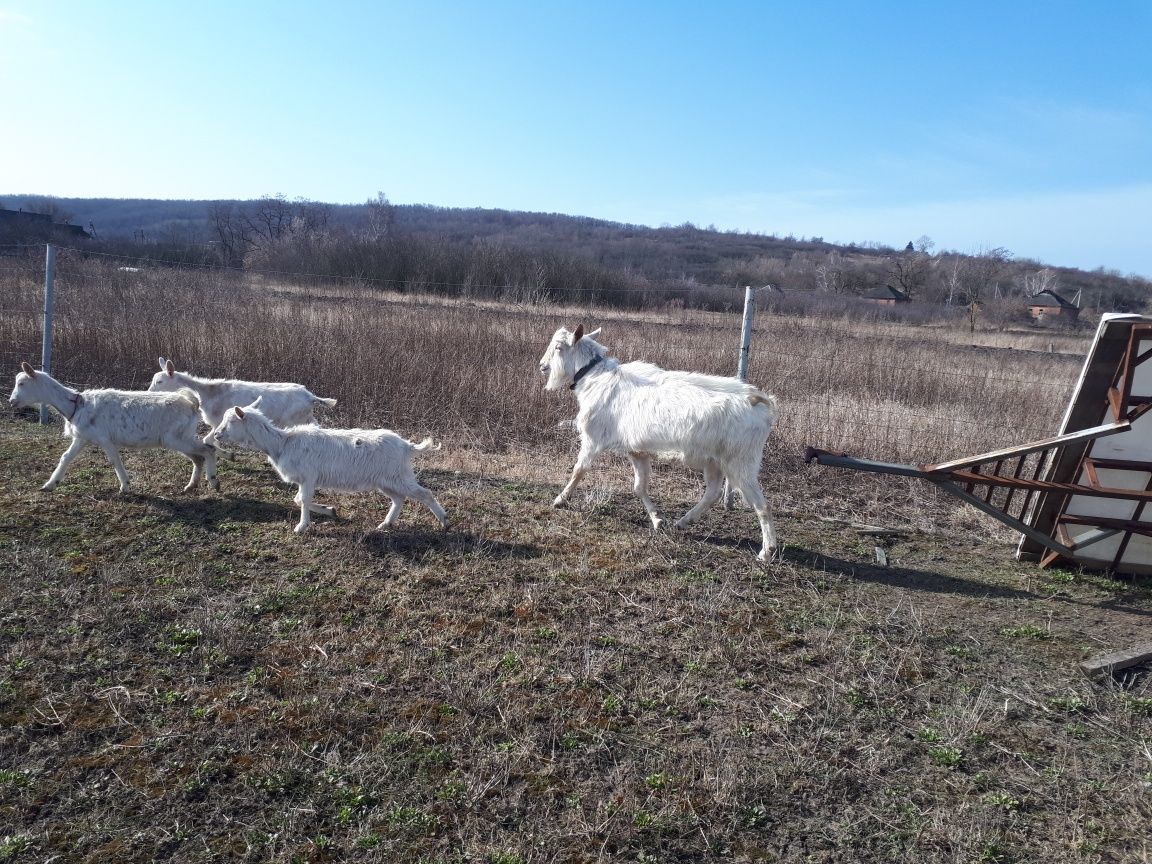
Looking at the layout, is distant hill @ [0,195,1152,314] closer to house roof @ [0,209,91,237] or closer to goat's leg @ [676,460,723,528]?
house roof @ [0,209,91,237]

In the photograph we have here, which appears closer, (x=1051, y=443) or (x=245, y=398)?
(x=1051, y=443)

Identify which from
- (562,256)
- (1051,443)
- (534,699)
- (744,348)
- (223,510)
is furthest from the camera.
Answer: (562,256)

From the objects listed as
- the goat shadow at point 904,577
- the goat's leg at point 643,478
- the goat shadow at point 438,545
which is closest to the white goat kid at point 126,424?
the goat shadow at point 438,545

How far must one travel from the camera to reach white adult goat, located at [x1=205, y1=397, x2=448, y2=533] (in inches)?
251

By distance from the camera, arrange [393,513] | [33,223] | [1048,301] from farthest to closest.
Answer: [33,223] → [1048,301] → [393,513]

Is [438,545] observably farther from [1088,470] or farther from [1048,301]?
[1048,301]

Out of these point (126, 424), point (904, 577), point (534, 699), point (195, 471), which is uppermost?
point (126, 424)

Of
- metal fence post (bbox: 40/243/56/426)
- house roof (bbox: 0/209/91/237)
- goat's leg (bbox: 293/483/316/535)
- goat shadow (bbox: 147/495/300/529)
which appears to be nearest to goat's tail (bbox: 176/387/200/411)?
goat shadow (bbox: 147/495/300/529)

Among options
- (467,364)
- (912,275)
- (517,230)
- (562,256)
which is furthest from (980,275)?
(517,230)

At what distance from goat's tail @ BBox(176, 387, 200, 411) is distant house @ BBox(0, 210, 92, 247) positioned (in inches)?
1639

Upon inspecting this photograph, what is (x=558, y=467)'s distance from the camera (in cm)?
988

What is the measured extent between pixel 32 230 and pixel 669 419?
185 feet

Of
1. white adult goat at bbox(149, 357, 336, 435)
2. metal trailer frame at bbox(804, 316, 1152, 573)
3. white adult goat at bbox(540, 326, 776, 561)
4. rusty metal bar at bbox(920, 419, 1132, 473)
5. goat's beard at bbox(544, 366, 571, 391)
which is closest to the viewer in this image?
rusty metal bar at bbox(920, 419, 1132, 473)

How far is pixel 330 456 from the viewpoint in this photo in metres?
6.39
